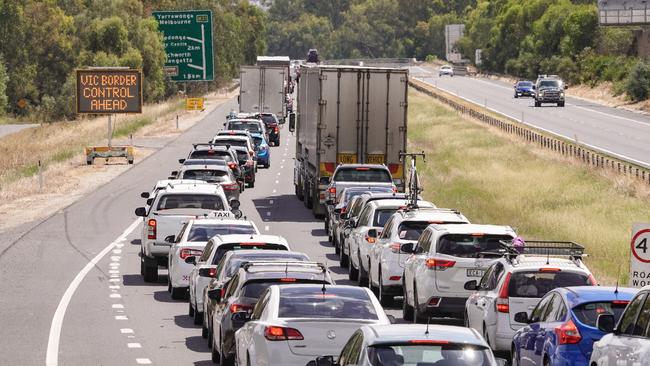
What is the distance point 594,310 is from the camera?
50.1 feet

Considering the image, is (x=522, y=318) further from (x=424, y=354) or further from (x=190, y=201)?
(x=190, y=201)

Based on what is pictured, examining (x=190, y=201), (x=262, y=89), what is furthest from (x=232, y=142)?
(x=262, y=89)

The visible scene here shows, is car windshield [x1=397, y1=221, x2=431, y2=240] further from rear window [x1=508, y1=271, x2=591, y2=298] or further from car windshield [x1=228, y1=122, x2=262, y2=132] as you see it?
car windshield [x1=228, y1=122, x2=262, y2=132]

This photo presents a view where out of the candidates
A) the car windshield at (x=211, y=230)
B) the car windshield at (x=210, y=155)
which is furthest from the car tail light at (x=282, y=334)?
the car windshield at (x=210, y=155)

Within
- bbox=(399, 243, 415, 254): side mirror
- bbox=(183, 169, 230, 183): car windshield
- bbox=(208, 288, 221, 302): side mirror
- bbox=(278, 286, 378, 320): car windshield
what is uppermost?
bbox=(278, 286, 378, 320): car windshield

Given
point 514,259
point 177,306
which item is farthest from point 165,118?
point 514,259

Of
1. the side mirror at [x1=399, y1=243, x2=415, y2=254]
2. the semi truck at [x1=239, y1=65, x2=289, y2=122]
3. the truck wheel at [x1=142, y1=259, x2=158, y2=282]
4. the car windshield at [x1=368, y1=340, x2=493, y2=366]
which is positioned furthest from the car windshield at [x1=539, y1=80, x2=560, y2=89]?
the car windshield at [x1=368, y1=340, x2=493, y2=366]

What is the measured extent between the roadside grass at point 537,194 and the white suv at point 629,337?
10.5 m

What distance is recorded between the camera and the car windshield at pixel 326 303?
15312 millimetres

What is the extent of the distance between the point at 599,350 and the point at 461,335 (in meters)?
1.76

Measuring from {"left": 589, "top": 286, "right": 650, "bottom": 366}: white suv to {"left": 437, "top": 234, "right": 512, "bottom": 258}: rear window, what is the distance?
26.8ft

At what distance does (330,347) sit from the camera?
1484 cm

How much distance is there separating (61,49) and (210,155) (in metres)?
81.7

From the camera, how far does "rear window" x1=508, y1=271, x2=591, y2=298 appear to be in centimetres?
1809
